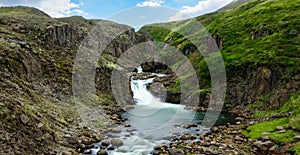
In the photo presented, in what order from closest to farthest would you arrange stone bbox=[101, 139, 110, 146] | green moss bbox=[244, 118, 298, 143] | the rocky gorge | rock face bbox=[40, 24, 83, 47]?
the rocky gorge
stone bbox=[101, 139, 110, 146]
green moss bbox=[244, 118, 298, 143]
rock face bbox=[40, 24, 83, 47]

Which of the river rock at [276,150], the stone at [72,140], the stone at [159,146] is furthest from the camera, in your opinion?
the stone at [159,146]

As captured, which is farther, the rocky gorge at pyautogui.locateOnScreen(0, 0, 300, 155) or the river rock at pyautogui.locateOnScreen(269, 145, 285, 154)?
the river rock at pyautogui.locateOnScreen(269, 145, 285, 154)


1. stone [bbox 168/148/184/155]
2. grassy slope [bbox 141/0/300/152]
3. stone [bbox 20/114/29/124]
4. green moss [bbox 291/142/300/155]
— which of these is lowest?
stone [bbox 168/148/184/155]

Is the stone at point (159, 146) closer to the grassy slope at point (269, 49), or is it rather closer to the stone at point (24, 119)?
the grassy slope at point (269, 49)

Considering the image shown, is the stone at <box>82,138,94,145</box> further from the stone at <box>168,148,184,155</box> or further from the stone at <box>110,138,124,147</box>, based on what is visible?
the stone at <box>168,148,184,155</box>

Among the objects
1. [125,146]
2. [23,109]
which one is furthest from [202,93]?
[23,109]

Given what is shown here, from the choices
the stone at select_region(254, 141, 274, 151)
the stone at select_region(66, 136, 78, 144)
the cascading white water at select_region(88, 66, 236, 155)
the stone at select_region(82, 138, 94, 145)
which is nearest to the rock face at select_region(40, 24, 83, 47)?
the cascading white water at select_region(88, 66, 236, 155)

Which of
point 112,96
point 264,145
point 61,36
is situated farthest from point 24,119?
point 61,36

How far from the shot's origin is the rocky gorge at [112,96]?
30.2 m

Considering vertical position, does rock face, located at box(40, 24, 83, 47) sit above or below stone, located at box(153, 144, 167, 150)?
above

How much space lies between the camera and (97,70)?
59.2 m

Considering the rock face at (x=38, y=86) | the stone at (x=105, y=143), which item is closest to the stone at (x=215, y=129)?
the stone at (x=105, y=143)

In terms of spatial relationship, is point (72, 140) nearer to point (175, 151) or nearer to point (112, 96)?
point (175, 151)

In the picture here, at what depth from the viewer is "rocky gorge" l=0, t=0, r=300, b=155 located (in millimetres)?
30208
